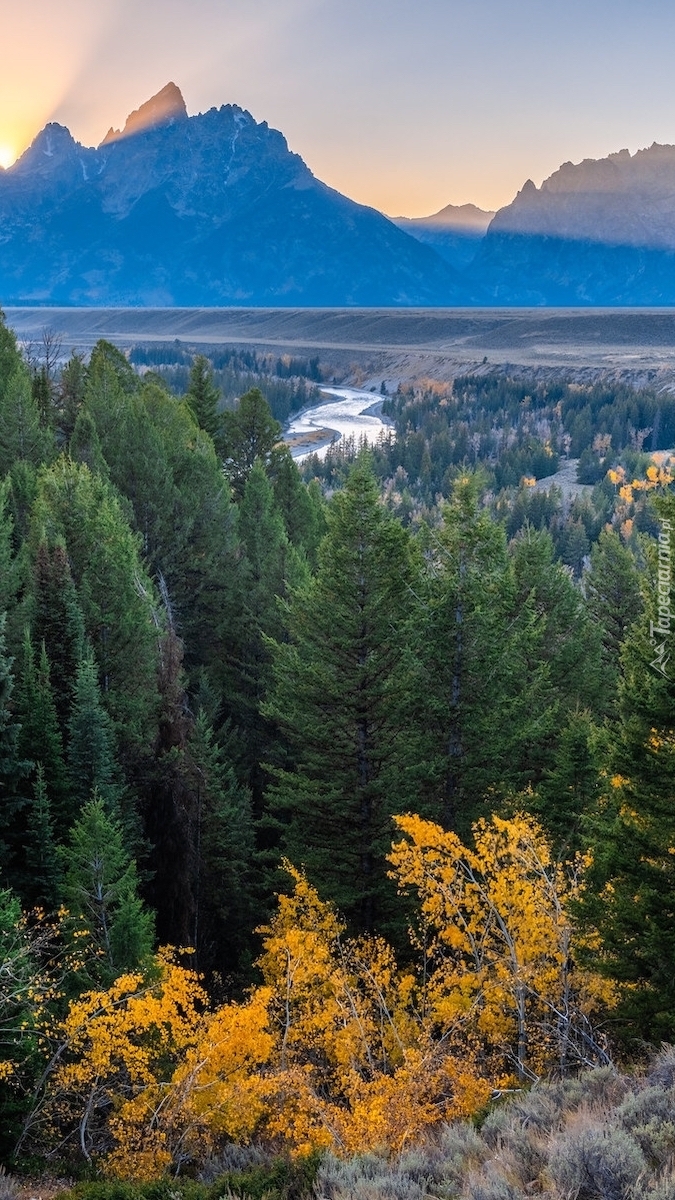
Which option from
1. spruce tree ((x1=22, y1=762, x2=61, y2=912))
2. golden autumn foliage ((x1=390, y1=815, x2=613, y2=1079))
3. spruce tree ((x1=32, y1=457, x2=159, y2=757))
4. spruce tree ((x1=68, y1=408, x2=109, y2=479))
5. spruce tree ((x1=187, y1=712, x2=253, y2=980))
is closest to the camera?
golden autumn foliage ((x1=390, y1=815, x2=613, y2=1079))

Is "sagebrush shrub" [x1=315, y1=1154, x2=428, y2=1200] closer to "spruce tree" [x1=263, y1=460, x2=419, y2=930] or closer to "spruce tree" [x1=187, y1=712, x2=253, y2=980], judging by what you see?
"spruce tree" [x1=263, y1=460, x2=419, y2=930]

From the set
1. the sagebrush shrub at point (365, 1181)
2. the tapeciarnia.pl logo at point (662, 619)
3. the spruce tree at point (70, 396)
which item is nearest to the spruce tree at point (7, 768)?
the sagebrush shrub at point (365, 1181)

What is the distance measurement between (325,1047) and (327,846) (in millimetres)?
7134

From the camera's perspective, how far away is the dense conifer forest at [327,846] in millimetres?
13695

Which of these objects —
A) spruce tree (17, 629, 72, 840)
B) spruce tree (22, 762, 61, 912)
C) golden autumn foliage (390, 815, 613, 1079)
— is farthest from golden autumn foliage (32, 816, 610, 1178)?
spruce tree (17, 629, 72, 840)

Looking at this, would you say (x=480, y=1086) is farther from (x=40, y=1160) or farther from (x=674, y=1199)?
(x=40, y=1160)

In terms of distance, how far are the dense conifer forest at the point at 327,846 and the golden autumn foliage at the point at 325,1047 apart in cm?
9

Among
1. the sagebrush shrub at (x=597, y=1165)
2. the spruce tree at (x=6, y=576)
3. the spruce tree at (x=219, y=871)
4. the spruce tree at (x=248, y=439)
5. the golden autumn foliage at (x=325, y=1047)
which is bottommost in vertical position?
the spruce tree at (x=219, y=871)

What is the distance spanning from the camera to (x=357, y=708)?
76.6 ft

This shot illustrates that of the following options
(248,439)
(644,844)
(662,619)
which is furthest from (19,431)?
(644,844)

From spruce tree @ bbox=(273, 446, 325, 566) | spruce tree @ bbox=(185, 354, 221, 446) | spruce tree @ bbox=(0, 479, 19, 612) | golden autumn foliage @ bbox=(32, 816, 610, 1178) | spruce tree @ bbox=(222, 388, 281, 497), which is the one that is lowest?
golden autumn foliage @ bbox=(32, 816, 610, 1178)

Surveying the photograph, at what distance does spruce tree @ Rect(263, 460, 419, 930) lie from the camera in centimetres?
2297

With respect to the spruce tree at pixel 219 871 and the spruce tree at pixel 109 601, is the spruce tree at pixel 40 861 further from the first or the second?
the spruce tree at pixel 219 871

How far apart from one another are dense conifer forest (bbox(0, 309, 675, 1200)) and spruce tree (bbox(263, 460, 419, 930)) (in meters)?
0.09
